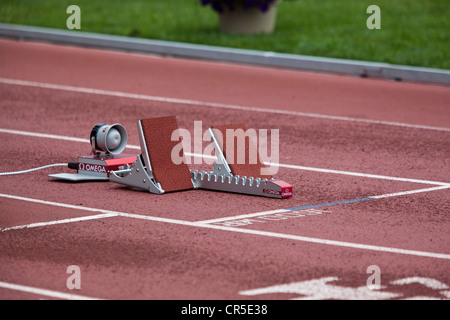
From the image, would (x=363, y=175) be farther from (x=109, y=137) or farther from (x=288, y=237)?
(x=109, y=137)

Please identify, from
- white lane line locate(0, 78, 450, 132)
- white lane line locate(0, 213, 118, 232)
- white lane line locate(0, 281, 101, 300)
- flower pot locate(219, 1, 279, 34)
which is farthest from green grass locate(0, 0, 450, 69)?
white lane line locate(0, 281, 101, 300)

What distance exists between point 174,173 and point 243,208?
3.06ft

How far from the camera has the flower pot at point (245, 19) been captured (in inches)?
746

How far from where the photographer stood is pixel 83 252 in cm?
703

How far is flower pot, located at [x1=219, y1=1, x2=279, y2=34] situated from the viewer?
1895cm

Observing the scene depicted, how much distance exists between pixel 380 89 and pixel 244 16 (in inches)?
178

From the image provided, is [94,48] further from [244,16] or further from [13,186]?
[13,186]

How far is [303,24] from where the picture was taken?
1986 cm

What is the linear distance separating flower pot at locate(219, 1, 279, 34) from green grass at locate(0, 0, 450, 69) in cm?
26

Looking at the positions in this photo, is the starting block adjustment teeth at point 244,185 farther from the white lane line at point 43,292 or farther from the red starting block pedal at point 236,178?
the white lane line at point 43,292

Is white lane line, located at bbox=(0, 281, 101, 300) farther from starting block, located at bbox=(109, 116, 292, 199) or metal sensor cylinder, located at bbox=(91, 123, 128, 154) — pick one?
metal sensor cylinder, located at bbox=(91, 123, 128, 154)

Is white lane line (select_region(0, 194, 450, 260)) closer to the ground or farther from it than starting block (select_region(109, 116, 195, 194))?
closer to the ground
